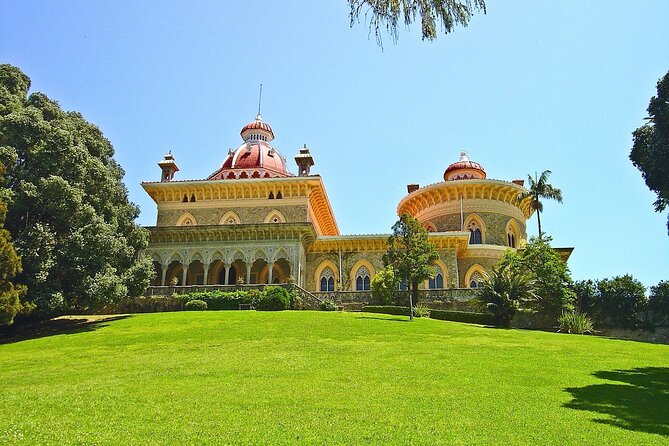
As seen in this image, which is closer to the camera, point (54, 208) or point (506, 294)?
point (54, 208)

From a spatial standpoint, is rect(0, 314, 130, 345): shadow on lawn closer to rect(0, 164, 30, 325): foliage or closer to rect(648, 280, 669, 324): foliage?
rect(0, 164, 30, 325): foliage

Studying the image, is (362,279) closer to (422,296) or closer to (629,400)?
(422,296)

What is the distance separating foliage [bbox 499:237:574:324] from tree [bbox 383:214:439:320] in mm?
4277

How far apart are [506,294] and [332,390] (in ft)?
60.1

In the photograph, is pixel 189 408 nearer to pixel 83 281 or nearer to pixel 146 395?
pixel 146 395

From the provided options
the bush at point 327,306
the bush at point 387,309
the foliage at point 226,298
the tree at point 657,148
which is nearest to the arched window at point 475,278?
the bush at point 387,309

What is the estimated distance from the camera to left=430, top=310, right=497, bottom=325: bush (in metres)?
28.7

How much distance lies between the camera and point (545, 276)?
31.4 meters

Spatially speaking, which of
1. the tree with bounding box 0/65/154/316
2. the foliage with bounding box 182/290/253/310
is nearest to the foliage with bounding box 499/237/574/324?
the foliage with bounding box 182/290/253/310

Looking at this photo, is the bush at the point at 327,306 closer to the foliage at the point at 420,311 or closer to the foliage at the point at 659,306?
the foliage at the point at 420,311

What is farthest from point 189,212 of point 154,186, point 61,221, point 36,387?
point 36,387

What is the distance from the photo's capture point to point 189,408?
9531mm

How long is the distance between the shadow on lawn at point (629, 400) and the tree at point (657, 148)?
6.11 meters

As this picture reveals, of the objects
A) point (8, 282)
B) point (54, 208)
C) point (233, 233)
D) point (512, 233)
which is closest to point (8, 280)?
point (8, 282)
